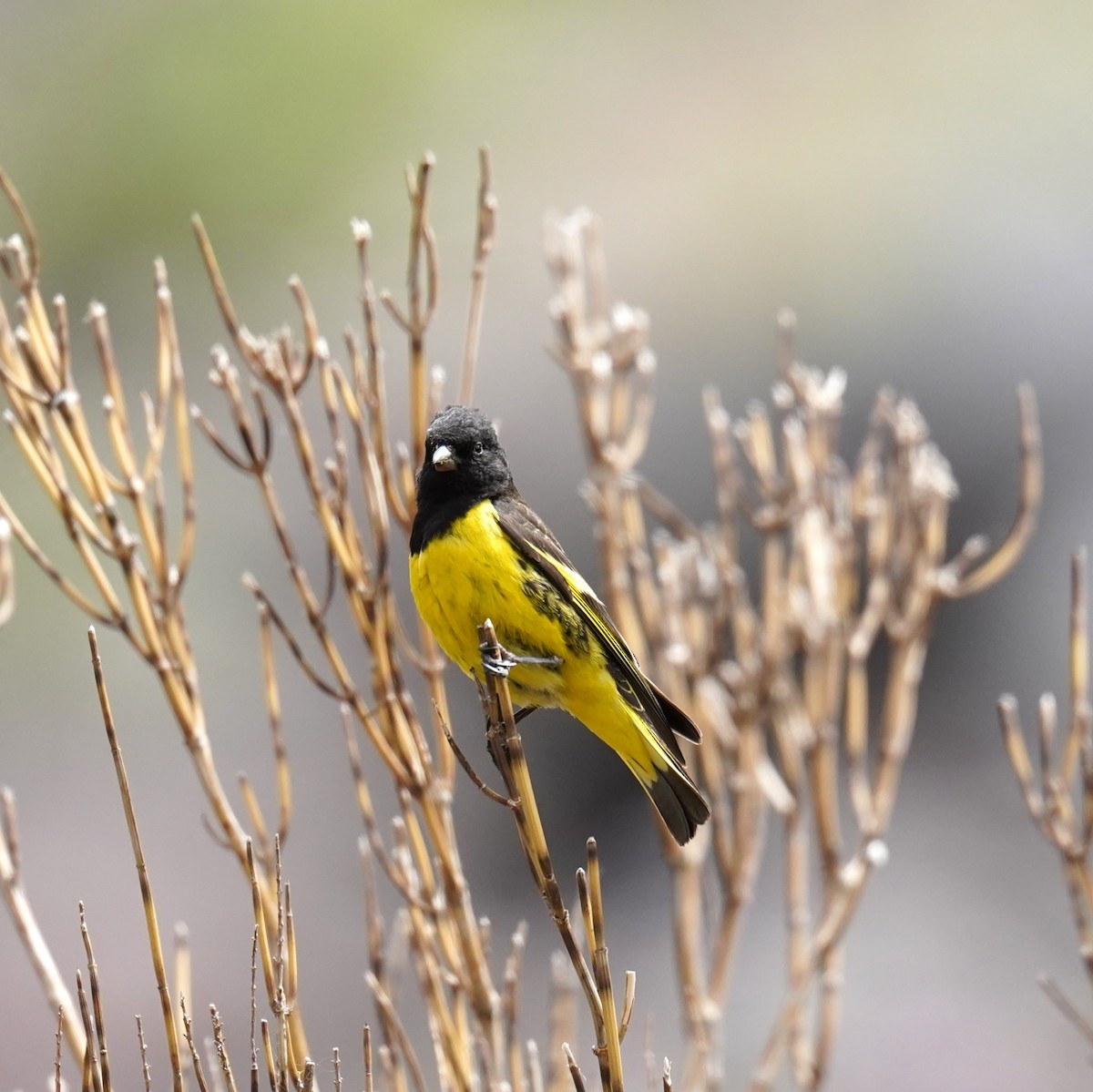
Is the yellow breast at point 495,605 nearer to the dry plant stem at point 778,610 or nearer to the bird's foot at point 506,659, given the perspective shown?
the bird's foot at point 506,659

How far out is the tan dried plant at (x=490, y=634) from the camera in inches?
92.4

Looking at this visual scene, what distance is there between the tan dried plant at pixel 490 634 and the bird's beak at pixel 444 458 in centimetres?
9

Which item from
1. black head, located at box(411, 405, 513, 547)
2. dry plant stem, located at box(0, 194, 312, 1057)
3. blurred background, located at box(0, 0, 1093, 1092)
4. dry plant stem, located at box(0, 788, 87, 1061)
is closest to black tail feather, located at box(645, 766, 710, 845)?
black head, located at box(411, 405, 513, 547)

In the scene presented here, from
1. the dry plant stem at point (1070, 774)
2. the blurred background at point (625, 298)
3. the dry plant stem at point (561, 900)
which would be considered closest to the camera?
the dry plant stem at point (561, 900)

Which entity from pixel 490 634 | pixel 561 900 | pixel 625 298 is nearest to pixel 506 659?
pixel 490 634

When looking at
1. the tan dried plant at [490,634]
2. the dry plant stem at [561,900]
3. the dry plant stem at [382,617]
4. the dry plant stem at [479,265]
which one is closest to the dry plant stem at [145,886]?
the tan dried plant at [490,634]

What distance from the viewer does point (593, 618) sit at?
2939 millimetres

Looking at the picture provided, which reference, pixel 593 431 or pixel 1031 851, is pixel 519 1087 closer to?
pixel 593 431

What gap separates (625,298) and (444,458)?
17.8ft

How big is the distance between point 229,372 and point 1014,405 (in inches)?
209

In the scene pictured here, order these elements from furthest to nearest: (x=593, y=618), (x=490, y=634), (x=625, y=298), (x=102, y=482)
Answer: (x=625, y=298) → (x=593, y=618) → (x=102, y=482) → (x=490, y=634)

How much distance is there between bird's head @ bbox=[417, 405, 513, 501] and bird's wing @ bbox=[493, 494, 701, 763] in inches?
2.3

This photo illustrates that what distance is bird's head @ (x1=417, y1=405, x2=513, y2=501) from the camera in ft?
9.20

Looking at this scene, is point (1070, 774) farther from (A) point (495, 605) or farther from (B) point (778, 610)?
(A) point (495, 605)
